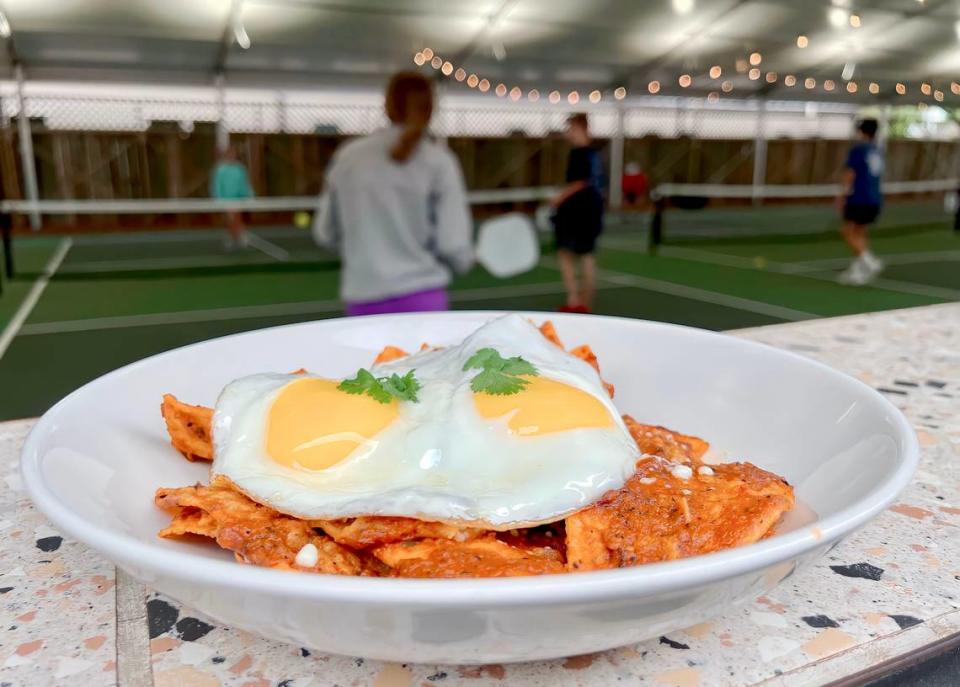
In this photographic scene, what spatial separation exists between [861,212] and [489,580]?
9501 millimetres

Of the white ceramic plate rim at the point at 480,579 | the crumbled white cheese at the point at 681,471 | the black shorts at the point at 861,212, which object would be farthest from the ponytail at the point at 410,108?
the black shorts at the point at 861,212

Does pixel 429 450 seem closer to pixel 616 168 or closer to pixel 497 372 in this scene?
pixel 497 372

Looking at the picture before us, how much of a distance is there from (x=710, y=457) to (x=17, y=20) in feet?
46.2

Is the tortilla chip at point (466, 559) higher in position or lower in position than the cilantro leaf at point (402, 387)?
lower

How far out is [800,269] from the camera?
366 inches

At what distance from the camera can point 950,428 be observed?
4.09 ft

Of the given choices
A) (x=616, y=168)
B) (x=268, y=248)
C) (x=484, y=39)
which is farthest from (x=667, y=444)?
(x=616, y=168)

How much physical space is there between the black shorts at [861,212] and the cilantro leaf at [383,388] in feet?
30.0

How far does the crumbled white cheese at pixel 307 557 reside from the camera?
64 centimetres

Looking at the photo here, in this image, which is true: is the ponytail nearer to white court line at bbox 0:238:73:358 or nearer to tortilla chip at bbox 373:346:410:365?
tortilla chip at bbox 373:346:410:365

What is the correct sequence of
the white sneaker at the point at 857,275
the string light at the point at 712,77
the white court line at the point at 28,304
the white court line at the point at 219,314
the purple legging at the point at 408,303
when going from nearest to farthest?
1. the purple legging at the point at 408,303
2. the white court line at the point at 28,304
3. the white court line at the point at 219,314
4. the white sneaker at the point at 857,275
5. the string light at the point at 712,77

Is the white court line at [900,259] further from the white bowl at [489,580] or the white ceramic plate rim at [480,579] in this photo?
the white ceramic plate rim at [480,579]

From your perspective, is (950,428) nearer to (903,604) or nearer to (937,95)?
(903,604)

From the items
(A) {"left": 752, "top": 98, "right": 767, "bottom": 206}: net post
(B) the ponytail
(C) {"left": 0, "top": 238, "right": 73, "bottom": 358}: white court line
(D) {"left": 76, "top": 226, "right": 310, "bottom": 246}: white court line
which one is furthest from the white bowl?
(A) {"left": 752, "top": 98, "right": 767, "bottom": 206}: net post
